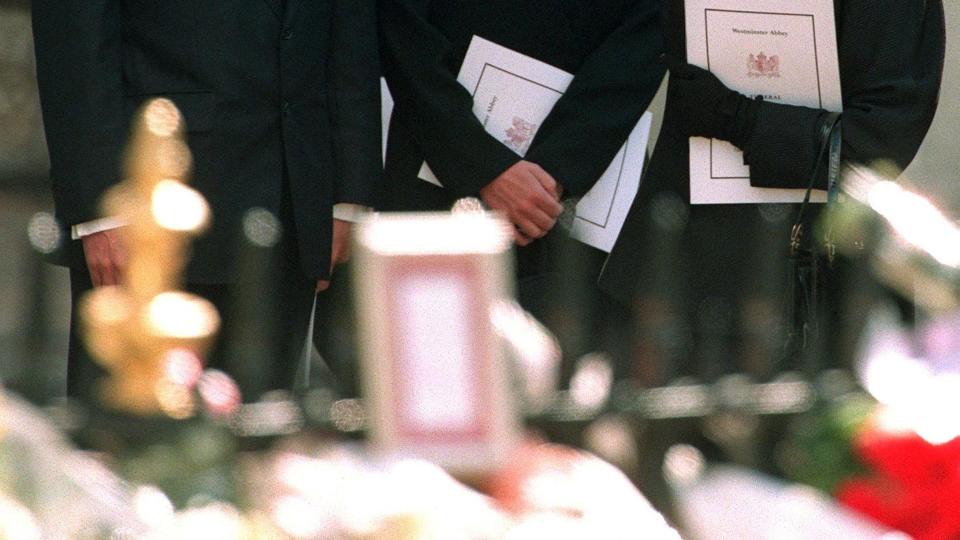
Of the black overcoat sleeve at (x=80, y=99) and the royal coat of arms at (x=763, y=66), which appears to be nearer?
the black overcoat sleeve at (x=80, y=99)

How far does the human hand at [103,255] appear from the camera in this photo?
2119mm

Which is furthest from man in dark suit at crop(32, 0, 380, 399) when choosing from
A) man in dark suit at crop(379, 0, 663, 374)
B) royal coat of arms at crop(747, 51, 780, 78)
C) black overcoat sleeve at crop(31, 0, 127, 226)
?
royal coat of arms at crop(747, 51, 780, 78)

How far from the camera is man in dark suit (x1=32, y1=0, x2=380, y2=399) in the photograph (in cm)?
215

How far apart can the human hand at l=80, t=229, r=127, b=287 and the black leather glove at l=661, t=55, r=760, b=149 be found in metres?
0.90

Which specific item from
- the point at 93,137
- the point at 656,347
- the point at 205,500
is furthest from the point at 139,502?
the point at 93,137

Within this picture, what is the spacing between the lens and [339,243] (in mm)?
2441

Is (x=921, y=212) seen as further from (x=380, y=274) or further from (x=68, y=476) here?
(x=68, y=476)

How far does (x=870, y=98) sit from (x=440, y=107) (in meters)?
0.70

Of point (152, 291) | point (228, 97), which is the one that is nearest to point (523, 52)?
point (228, 97)

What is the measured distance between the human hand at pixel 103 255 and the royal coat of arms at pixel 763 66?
3.30 ft

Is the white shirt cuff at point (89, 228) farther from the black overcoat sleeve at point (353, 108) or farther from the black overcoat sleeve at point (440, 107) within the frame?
the black overcoat sleeve at point (440, 107)

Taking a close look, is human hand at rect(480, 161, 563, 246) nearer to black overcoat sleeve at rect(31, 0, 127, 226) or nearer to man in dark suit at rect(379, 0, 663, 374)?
man in dark suit at rect(379, 0, 663, 374)

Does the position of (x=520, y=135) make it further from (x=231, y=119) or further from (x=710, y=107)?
(x=231, y=119)

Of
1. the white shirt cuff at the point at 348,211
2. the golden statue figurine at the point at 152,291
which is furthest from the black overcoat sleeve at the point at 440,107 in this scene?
the golden statue figurine at the point at 152,291
